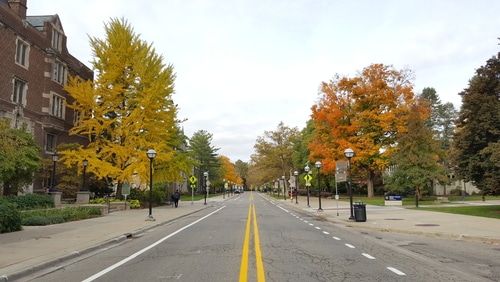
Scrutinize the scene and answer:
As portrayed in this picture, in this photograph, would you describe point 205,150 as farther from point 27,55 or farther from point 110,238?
point 110,238

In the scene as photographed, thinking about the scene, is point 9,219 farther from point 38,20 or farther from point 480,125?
point 38,20

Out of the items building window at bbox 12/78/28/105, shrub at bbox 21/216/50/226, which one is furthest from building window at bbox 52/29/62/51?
shrub at bbox 21/216/50/226

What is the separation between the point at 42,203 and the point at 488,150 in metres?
25.7

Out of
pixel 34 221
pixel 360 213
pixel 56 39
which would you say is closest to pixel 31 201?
pixel 34 221

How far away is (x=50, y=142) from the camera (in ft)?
121

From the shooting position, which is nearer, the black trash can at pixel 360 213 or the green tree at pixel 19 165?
the black trash can at pixel 360 213

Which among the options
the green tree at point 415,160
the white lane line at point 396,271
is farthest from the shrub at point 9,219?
the green tree at point 415,160

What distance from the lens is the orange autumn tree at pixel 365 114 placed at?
45.2 m

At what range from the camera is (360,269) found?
842 cm

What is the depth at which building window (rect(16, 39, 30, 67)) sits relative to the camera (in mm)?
32188

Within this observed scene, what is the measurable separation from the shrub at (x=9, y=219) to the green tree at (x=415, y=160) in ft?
108

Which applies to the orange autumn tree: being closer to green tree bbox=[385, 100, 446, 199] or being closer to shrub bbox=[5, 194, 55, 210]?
green tree bbox=[385, 100, 446, 199]

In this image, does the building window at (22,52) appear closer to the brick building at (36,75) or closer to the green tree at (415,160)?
the brick building at (36,75)

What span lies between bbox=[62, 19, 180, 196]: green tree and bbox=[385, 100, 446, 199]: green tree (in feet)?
71.9
